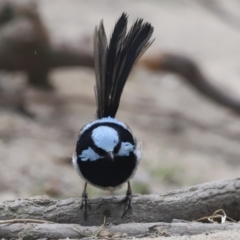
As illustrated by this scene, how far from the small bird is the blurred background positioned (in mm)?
1707

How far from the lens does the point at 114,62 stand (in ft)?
10.3

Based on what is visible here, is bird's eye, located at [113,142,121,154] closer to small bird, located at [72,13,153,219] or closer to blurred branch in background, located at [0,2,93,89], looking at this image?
small bird, located at [72,13,153,219]

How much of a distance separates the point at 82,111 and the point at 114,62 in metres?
3.81

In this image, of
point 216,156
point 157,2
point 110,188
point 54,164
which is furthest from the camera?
point 157,2

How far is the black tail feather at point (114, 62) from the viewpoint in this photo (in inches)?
121

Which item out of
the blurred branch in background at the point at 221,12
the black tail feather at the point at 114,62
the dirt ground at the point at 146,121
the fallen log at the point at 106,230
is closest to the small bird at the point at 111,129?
the black tail feather at the point at 114,62

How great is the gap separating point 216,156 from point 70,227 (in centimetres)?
422

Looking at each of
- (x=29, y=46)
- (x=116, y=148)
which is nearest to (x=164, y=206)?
(x=116, y=148)

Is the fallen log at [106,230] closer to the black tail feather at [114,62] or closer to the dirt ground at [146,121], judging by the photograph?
the black tail feather at [114,62]

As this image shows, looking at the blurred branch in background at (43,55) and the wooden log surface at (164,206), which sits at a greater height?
the blurred branch in background at (43,55)

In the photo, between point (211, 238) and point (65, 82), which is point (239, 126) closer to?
point (65, 82)

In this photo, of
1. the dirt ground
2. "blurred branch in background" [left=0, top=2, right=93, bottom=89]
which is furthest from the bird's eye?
"blurred branch in background" [left=0, top=2, right=93, bottom=89]

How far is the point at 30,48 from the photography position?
20.4ft

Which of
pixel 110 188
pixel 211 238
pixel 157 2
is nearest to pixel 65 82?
pixel 157 2
